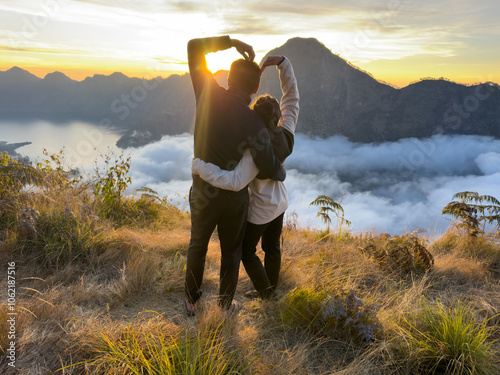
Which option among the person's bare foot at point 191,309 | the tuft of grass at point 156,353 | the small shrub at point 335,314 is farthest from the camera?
the person's bare foot at point 191,309

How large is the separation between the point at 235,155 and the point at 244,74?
0.62 m

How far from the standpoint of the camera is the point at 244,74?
240 cm

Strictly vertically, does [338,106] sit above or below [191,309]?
above

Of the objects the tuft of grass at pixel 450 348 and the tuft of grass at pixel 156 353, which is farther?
the tuft of grass at pixel 450 348

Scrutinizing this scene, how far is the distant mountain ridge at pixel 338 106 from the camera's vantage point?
143 m

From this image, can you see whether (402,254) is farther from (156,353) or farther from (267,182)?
(156,353)

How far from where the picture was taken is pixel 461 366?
7.12 feet

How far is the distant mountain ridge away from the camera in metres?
143

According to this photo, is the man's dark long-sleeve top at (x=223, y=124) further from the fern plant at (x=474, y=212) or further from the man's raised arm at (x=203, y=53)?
the fern plant at (x=474, y=212)

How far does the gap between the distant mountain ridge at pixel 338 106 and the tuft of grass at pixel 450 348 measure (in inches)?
5308

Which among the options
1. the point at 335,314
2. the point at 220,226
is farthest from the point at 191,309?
the point at 335,314

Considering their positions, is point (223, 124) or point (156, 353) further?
point (223, 124)

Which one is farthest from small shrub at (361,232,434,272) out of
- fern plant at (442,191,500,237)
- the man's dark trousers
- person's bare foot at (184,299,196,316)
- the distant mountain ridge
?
the distant mountain ridge

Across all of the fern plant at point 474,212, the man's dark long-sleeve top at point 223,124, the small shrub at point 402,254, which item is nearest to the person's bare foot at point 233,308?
the man's dark long-sleeve top at point 223,124
